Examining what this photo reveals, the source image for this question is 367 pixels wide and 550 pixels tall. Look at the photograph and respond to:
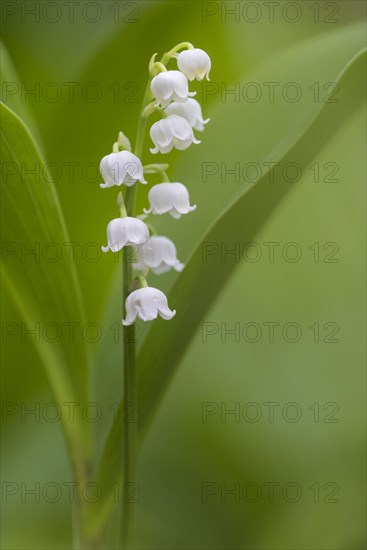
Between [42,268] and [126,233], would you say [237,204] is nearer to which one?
[126,233]

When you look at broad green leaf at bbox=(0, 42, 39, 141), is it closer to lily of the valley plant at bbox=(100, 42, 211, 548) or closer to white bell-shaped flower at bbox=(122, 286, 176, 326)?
lily of the valley plant at bbox=(100, 42, 211, 548)

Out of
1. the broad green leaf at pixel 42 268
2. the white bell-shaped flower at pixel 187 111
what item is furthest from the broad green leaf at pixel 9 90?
the white bell-shaped flower at pixel 187 111

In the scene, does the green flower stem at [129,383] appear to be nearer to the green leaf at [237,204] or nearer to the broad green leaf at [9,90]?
the green leaf at [237,204]

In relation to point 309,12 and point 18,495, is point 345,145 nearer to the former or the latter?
point 309,12

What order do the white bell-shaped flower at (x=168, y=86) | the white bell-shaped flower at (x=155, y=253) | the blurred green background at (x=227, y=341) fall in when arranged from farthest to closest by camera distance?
the blurred green background at (x=227, y=341) → the white bell-shaped flower at (x=155, y=253) → the white bell-shaped flower at (x=168, y=86)

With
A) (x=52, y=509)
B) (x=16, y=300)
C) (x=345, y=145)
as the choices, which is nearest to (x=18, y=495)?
(x=52, y=509)

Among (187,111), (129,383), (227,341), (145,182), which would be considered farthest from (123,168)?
(227,341)
